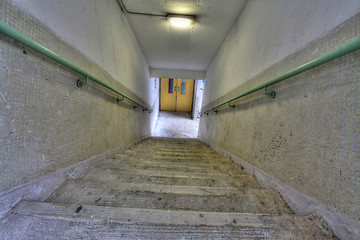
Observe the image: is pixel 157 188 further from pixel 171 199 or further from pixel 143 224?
pixel 143 224

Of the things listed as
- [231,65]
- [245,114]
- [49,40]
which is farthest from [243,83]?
[49,40]

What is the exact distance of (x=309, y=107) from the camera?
1021mm

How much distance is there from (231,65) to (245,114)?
1.40 m

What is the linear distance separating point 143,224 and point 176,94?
424 inches

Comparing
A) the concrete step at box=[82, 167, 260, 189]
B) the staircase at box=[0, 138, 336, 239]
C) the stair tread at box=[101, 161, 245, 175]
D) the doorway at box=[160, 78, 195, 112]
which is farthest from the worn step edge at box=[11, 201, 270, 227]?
the doorway at box=[160, 78, 195, 112]

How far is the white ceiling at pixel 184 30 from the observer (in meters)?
2.46

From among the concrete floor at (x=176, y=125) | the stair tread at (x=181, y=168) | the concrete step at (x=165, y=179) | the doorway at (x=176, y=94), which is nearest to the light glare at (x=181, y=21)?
the stair tread at (x=181, y=168)

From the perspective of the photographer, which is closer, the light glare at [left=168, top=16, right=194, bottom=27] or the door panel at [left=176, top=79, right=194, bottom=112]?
the light glare at [left=168, top=16, right=194, bottom=27]

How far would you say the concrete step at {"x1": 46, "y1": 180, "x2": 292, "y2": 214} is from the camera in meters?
0.97

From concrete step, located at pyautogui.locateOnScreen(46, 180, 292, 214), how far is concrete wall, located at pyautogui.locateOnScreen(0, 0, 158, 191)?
27cm

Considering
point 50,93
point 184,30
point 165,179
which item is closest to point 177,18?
point 184,30

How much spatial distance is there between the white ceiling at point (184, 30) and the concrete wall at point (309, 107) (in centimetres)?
91

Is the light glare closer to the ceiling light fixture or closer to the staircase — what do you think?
the ceiling light fixture

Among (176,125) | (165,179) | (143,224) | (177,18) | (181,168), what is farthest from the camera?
(176,125)
